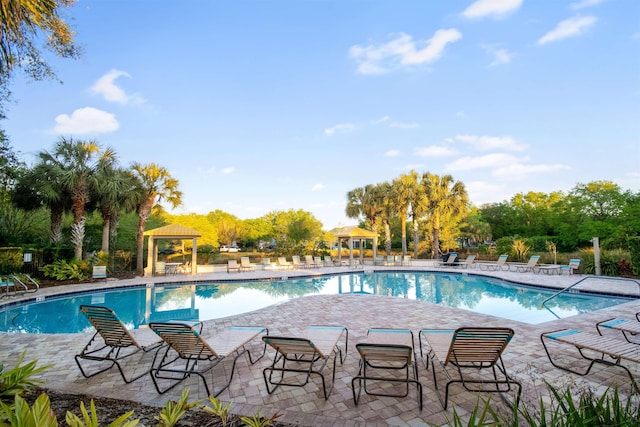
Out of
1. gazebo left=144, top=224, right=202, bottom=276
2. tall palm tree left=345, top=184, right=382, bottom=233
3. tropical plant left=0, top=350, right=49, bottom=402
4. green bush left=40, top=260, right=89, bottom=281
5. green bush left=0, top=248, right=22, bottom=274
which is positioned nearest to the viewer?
tropical plant left=0, top=350, right=49, bottom=402

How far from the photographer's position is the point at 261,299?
10867 mm

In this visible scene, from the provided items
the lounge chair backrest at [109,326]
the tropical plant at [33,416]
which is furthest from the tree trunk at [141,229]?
the tropical plant at [33,416]

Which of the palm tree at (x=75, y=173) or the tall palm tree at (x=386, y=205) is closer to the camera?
the palm tree at (x=75, y=173)

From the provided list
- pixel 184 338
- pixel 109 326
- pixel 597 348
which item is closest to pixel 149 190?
pixel 109 326

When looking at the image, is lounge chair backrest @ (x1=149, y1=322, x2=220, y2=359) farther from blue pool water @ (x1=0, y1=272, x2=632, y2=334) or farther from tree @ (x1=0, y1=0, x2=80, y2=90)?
blue pool water @ (x1=0, y1=272, x2=632, y2=334)

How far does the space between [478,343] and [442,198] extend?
21.6m

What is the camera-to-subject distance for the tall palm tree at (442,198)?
22969 mm

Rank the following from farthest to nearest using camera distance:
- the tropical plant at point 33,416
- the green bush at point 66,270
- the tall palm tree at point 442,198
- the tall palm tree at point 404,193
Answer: the tall palm tree at point 404,193 < the tall palm tree at point 442,198 < the green bush at point 66,270 < the tropical plant at point 33,416

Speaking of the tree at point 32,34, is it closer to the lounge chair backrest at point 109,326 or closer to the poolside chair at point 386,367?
the lounge chair backrest at point 109,326

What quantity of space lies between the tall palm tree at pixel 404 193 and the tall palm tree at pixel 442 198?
103cm

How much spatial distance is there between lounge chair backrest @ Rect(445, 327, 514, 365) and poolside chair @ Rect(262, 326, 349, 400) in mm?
1252

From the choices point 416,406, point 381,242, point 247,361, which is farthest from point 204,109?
point 381,242

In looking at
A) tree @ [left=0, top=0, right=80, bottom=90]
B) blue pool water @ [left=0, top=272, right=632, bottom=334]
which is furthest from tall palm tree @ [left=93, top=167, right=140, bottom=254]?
tree @ [left=0, top=0, right=80, bottom=90]

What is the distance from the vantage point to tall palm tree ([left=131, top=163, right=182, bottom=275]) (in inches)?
623
